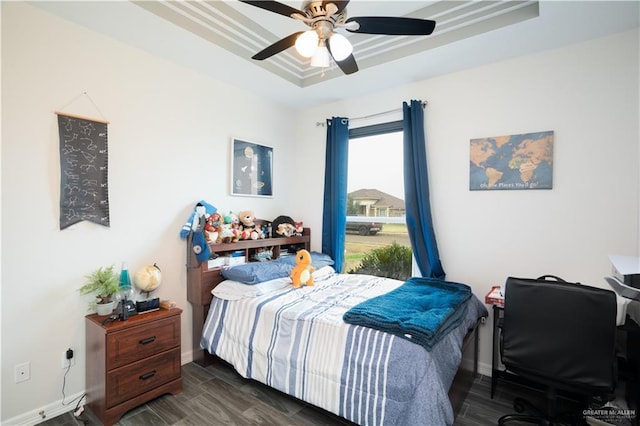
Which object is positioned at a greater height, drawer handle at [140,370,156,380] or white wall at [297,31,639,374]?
white wall at [297,31,639,374]

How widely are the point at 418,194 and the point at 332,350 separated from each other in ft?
5.57

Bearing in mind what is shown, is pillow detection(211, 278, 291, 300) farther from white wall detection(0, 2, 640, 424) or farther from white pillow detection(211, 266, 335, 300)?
white wall detection(0, 2, 640, 424)

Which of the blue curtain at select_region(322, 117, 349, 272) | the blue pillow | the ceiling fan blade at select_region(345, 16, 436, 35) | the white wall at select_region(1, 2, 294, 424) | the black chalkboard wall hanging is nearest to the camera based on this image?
the ceiling fan blade at select_region(345, 16, 436, 35)

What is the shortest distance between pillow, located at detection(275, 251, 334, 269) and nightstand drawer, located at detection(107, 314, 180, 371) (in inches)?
44.0

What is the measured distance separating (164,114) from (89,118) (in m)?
0.57

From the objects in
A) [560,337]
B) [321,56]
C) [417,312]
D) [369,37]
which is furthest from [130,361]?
[369,37]

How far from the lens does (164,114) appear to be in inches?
104

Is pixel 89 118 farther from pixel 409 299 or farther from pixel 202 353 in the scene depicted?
pixel 409 299

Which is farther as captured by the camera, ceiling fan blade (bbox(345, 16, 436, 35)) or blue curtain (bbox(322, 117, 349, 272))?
blue curtain (bbox(322, 117, 349, 272))

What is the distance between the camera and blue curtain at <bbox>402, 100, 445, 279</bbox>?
2865 millimetres

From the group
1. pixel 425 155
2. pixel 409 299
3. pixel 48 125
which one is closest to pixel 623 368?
pixel 409 299

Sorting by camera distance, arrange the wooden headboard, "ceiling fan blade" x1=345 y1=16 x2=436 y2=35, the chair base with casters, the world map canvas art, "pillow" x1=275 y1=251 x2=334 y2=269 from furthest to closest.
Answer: "pillow" x1=275 y1=251 x2=334 y2=269 → the wooden headboard → the world map canvas art → the chair base with casters → "ceiling fan blade" x1=345 y1=16 x2=436 y2=35

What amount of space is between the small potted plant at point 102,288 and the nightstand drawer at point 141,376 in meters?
0.44

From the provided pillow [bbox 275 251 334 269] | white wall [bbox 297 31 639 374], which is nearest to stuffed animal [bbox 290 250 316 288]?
pillow [bbox 275 251 334 269]
